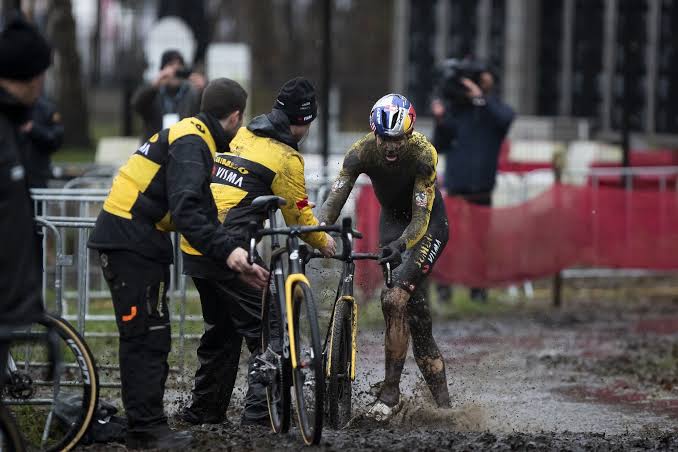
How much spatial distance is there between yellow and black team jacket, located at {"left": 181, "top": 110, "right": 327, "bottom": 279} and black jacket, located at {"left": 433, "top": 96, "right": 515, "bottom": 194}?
658 centimetres

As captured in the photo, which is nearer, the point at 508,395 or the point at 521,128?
the point at 508,395

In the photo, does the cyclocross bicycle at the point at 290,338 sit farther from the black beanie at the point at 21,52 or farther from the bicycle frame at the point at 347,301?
the black beanie at the point at 21,52

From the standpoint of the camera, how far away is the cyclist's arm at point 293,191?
8109 millimetres

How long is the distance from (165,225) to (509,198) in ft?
28.4

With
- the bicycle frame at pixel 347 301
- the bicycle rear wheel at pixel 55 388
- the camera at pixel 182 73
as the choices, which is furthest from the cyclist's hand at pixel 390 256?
the camera at pixel 182 73

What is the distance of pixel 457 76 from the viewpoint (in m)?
14.4

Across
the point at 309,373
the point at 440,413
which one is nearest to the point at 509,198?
the point at 440,413

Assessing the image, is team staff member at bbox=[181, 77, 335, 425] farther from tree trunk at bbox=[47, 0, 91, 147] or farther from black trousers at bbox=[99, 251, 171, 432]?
tree trunk at bbox=[47, 0, 91, 147]

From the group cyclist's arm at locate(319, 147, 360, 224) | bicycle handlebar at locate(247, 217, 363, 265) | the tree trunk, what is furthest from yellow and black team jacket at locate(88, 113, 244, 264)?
the tree trunk

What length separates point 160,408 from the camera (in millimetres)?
7418

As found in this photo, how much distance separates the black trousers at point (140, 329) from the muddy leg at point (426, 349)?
6.80 feet

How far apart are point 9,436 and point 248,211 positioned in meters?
2.30

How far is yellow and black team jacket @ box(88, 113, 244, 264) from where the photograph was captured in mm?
7062

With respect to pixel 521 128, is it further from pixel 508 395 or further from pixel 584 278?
pixel 508 395
